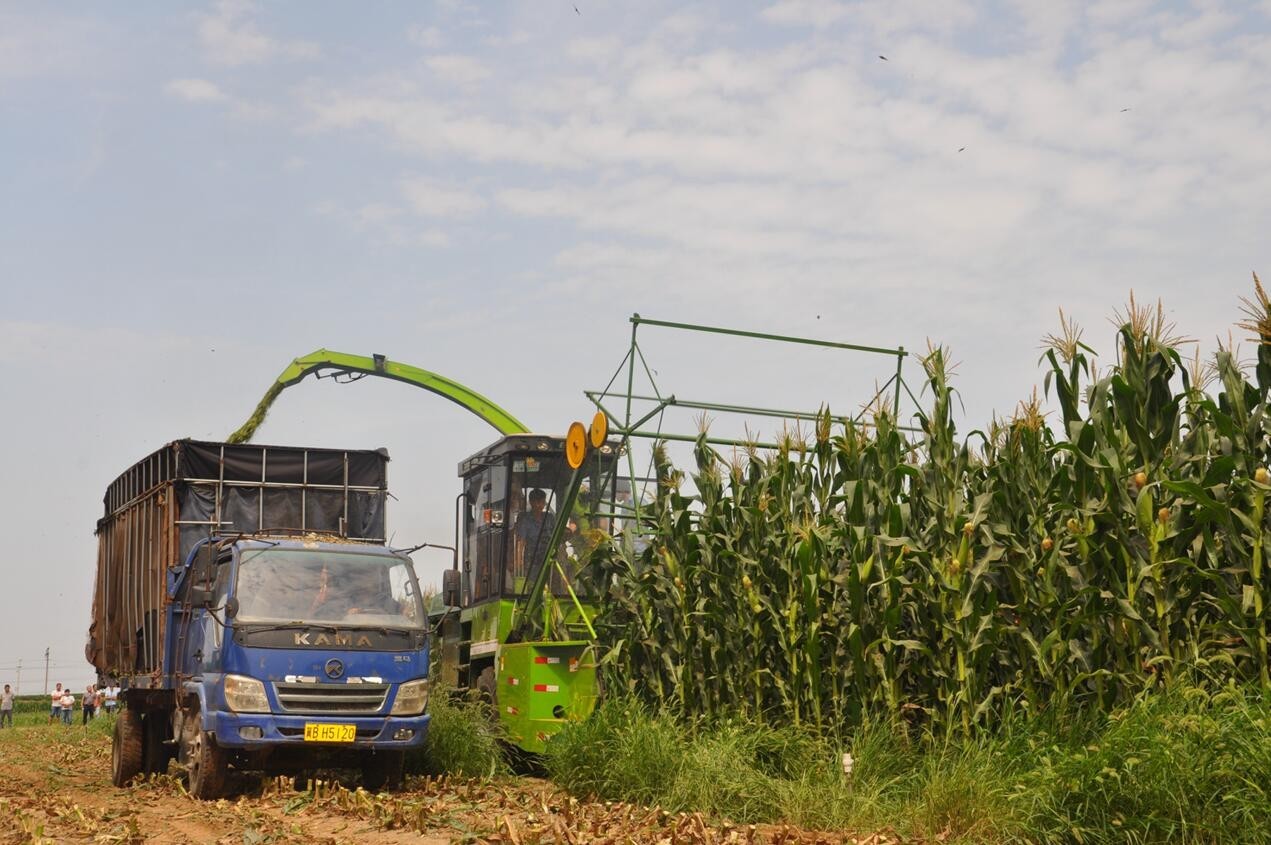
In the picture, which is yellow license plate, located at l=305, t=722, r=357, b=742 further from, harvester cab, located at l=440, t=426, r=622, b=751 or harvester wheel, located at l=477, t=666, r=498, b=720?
harvester wheel, located at l=477, t=666, r=498, b=720

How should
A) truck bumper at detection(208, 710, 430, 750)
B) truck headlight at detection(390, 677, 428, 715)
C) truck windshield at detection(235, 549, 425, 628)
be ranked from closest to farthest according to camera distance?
truck bumper at detection(208, 710, 430, 750)
truck headlight at detection(390, 677, 428, 715)
truck windshield at detection(235, 549, 425, 628)

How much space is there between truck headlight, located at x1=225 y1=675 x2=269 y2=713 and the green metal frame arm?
7.59m

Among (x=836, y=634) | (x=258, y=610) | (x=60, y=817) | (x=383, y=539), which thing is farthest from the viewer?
(x=383, y=539)

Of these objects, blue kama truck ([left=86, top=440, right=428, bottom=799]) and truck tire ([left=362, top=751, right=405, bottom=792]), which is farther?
truck tire ([left=362, top=751, right=405, bottom=792])

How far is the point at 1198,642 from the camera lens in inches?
364

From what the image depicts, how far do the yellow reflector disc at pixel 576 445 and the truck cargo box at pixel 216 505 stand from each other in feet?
9.31

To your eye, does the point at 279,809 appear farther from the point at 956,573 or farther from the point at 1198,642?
the point at 1198,642

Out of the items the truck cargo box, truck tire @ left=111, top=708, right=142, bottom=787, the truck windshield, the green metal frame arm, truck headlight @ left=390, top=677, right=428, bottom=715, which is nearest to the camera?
truck headlight @ left=390, top=677, right=428, bottom=715

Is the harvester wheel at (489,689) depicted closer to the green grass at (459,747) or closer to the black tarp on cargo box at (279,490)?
the green grass at (459,747)

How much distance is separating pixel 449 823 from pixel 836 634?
3724 mm

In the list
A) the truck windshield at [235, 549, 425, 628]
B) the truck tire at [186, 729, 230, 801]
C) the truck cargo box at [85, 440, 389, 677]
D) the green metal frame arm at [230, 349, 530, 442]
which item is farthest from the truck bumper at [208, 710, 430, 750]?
the green metal frame arm at [230, 349, 530, 442]

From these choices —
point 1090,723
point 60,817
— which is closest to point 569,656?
point 60,817

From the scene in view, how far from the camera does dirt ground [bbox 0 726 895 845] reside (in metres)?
9.02

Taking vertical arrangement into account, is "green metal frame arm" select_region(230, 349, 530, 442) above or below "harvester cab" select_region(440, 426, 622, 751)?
above
